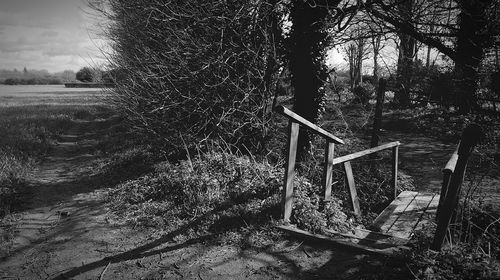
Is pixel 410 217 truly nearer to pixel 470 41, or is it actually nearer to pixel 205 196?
pixel 205 196

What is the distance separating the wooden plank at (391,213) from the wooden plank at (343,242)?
5.27ft

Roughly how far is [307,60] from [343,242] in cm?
462

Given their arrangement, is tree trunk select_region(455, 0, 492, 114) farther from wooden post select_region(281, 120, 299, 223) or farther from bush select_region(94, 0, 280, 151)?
wooden post select_region(281, 120, 299, 223)

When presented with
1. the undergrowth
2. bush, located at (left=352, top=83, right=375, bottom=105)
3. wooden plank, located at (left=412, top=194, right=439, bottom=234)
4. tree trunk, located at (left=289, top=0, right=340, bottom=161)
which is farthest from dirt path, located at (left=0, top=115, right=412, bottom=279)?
bush, located at (left=352, top=83, right=375, bottom=105)

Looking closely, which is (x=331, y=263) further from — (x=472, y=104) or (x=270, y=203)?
(x=472, y=104)

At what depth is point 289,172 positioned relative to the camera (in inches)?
184

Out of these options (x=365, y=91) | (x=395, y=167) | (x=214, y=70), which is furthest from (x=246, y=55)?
(x=365, y=91)

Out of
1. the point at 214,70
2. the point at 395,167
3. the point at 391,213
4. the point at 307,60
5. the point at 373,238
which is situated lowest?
the point at 391,213

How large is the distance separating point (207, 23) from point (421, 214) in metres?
5.79

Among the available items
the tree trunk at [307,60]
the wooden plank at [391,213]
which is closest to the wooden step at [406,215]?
the wooden plank at [391,213]

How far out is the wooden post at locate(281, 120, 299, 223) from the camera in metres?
4.60

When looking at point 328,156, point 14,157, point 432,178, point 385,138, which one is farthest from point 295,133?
point 385,138

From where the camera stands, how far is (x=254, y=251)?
166 inches

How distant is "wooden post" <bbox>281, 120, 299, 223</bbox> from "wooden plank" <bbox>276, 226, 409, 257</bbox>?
0.25 metres
